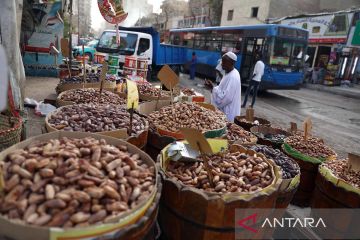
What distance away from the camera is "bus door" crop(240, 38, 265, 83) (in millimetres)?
13492

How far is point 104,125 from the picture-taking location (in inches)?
116

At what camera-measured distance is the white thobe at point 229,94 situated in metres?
4.86

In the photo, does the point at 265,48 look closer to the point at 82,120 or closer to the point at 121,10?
the point at 121,10

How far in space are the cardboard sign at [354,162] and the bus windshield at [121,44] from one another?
37.2ft

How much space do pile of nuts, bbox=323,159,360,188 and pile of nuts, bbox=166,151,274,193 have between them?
4.18 feet

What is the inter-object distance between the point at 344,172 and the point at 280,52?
10723mm

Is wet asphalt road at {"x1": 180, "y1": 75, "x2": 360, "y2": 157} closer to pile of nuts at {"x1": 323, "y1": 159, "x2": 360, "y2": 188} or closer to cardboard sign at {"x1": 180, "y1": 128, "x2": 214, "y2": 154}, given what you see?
pile of nuts at {"x1": 323, "y1": 159, "x2": 360, "y2": 188}

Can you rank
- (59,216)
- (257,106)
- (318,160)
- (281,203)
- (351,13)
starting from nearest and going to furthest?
(59,216), (281,203), (318,160), (257,106), (351,13)

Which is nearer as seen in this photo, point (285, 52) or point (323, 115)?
point (323, 115)

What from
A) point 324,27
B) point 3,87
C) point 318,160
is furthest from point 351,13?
point 3,87

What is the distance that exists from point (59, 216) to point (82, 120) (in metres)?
1.69

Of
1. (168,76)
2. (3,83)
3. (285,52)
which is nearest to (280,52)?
(285,52)

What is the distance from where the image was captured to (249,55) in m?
14.1

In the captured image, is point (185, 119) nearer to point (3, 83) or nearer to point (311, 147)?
point (311, 147)
